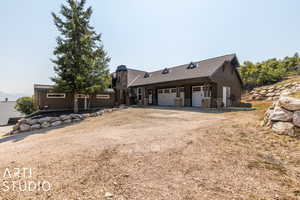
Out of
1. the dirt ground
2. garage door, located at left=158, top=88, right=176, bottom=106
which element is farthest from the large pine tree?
the dirt ground

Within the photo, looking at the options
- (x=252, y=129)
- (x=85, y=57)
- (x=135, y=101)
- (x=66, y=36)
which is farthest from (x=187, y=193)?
(x=135, y=101)

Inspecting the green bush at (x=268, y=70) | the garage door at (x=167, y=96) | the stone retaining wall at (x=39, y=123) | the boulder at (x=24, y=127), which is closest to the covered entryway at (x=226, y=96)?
the garage door at (x=167, y=96)

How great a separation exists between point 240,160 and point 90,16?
49.3ft

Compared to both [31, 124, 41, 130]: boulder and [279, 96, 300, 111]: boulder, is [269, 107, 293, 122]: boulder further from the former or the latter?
[31, 124, 41, 130]: boulder

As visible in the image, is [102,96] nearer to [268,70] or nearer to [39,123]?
[39,123]

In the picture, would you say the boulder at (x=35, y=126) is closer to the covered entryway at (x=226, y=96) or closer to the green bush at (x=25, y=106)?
the green bush at (x=25, y=106)

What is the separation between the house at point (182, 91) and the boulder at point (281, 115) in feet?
22.6

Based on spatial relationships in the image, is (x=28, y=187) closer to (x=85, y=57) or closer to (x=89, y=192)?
(x=89, y=192)

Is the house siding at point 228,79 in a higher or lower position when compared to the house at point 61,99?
higher

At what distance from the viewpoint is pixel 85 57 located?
12.1 m

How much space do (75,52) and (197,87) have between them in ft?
38.6

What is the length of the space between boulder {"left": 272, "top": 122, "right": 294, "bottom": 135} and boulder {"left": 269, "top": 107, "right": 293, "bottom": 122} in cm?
15

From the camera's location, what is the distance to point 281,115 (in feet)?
14.0

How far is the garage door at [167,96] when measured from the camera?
15.1 meters
